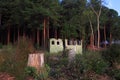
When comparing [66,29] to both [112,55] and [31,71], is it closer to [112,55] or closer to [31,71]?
[112,55]

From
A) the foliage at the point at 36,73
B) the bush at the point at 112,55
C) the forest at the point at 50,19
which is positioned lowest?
the foliage at the point at 36,73

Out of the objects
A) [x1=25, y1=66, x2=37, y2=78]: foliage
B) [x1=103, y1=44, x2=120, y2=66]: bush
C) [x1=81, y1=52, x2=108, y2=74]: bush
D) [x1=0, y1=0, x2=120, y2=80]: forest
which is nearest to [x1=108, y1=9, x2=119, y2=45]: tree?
[x1=0, y1=0, x2=120, y2=80]: forest

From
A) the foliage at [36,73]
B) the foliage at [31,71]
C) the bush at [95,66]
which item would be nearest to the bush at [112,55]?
the bush at [95,66]

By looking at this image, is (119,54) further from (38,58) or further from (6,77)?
(6,77)

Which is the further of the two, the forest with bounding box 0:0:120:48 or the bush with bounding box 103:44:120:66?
the forest with bounding box 0:0:120:48

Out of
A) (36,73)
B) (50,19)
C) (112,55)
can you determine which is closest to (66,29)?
(50,19)

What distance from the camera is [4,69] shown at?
9.85m

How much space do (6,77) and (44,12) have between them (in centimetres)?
3157

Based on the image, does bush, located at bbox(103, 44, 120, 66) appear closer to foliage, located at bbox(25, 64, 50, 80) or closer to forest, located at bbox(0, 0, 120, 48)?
foliage, located at bbox(25, 64, 50, 80)

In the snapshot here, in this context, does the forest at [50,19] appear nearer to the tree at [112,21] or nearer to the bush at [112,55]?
the tree at [112,21]

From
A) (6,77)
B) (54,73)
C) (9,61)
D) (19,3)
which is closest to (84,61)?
(54,73)

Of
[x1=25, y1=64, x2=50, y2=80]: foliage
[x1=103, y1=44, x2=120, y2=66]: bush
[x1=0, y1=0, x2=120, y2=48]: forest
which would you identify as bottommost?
[x1=25, y1=64, x2=50, y2=80]: foliage

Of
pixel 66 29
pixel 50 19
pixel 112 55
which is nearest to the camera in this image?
pixel 112 55

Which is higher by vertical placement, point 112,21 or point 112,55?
point 112,21
